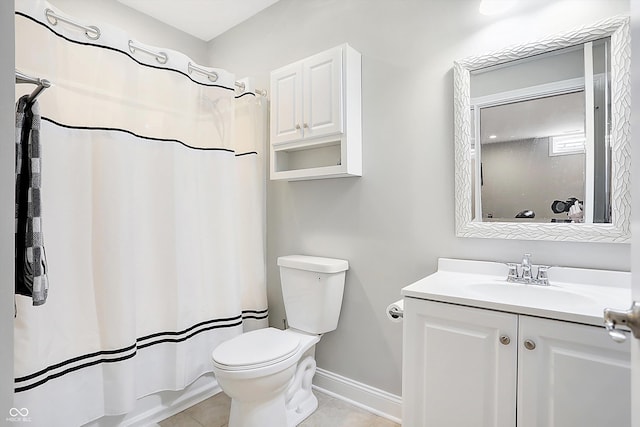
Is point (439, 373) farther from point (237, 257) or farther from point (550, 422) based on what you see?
point (237, 257)

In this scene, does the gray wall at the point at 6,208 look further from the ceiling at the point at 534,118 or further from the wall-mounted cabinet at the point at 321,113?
the ceiling at the point at 534,118

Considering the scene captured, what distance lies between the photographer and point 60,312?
1.42m

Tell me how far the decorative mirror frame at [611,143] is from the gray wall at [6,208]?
1569 mm

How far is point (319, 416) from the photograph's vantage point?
72.7 inches

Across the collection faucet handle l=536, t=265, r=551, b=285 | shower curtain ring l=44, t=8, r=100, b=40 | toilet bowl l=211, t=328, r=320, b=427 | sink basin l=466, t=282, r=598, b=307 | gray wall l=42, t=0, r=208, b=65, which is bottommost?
toilet bowl l=211, t=328, r=320, b=427

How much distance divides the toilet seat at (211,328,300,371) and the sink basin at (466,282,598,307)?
903 millimetres

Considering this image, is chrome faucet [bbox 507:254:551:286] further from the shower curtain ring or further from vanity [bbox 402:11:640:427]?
the shower curtain ring

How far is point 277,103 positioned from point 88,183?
112cm

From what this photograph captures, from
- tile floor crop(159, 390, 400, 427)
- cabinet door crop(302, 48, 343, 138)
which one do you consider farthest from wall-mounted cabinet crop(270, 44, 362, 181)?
tile floor crop(159, 390, 400, 427)

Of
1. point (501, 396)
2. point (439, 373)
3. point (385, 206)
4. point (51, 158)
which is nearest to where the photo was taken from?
point (501, 396)

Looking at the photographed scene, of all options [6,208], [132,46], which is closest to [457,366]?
[6,208]

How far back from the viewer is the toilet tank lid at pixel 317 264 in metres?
1.86

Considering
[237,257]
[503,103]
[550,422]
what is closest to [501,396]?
[550,422]

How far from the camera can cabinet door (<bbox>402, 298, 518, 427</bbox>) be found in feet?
3.60
